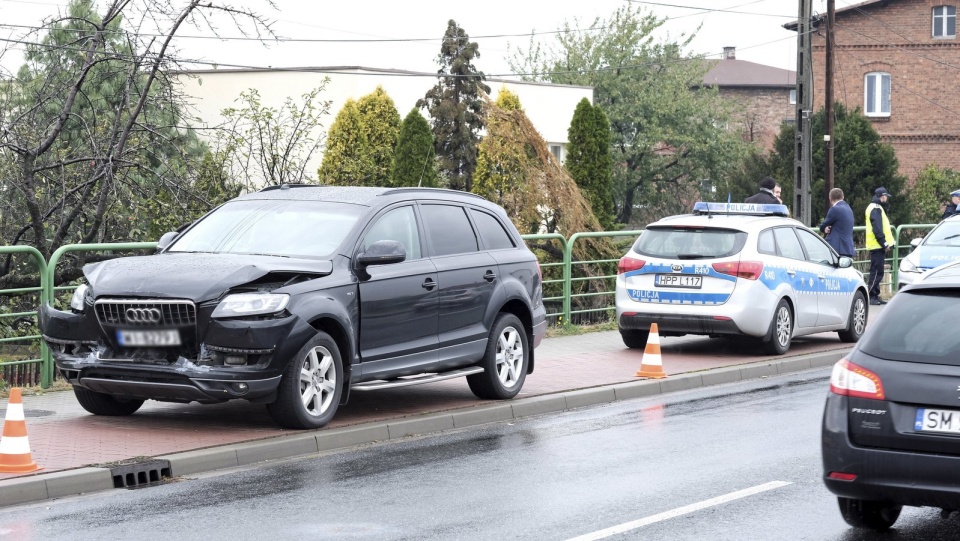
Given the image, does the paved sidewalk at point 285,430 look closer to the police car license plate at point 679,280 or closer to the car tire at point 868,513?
the police car license plate at point 679,280

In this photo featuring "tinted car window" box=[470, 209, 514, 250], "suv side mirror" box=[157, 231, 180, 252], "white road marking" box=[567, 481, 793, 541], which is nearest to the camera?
"white road marking" box=[567, 481, 793, 541]

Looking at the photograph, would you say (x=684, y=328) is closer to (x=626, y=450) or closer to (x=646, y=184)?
(x=626, y=450)

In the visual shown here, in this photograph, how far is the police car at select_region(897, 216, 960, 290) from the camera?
2016cm

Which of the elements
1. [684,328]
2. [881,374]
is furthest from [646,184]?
[881,374]

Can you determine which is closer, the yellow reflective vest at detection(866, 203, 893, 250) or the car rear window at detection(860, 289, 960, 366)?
the car rear window at detection(860, 289, 960, 366)

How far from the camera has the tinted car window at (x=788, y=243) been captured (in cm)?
1558

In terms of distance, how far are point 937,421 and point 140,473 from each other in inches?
190

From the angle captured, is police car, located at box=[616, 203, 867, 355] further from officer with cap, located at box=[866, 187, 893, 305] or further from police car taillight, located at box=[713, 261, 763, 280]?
officer with cap, located at box=[866, 187, 893, 305]

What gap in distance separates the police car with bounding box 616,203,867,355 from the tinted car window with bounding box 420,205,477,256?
4.18 metres

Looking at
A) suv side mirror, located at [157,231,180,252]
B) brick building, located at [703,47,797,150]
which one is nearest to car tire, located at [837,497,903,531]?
suv side mirror, located at [157,231,180,252]

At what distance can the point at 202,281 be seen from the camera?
9195mm

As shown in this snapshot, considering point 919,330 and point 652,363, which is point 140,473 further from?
point 652,363

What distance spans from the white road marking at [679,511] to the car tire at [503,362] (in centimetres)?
372

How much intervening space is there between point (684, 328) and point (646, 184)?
2103 inches
